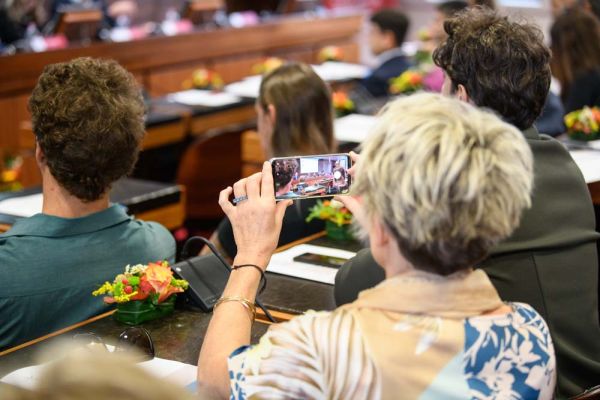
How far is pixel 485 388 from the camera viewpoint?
4.37 feet

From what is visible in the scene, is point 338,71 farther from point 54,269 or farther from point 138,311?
point 138,311

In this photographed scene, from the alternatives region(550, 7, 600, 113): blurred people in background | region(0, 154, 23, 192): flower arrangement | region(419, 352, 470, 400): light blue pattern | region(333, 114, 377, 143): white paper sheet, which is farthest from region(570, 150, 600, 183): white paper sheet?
region(0, 154, 23, 192): flower arrangement

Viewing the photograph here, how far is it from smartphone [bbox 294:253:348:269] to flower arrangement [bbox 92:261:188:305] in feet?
1.44

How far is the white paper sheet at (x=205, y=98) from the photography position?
18.9 feet

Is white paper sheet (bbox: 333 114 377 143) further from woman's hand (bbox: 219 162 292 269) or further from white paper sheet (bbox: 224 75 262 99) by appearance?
woman's hand (bbox: 219 162 292 269)

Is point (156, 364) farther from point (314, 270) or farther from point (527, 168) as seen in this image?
point (527, 168)

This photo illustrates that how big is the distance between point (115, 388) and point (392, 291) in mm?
559

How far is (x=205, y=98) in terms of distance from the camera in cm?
593

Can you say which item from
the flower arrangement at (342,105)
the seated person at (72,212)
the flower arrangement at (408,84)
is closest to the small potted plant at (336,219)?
the seated person at (72,212)

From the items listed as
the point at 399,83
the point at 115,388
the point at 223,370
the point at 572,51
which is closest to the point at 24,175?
the point at 399,83

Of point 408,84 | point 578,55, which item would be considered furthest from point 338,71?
point 578,55

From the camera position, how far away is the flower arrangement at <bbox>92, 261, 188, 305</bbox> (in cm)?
199

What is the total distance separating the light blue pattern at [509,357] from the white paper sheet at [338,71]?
534 cm

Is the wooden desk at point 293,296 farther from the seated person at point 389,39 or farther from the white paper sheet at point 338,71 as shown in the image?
the seated person at point 389,39
